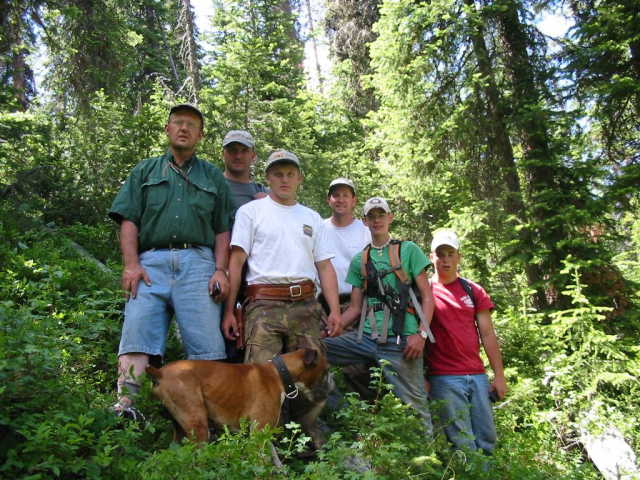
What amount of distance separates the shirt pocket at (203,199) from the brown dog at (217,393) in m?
1.27

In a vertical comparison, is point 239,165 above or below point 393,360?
above

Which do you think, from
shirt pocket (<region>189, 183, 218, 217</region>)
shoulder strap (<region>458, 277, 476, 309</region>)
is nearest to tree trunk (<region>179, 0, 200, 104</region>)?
shirt pocket (<region>189, 183, 218, 217</region>)

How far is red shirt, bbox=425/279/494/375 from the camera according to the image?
4742mm

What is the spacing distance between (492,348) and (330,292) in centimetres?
167

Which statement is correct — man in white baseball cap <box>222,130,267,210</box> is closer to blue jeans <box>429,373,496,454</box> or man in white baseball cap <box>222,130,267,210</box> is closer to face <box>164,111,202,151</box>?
face <box>164,111,202,151</box>

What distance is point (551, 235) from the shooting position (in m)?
9.13

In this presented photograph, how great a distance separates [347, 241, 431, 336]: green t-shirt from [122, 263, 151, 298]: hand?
73.9 inches

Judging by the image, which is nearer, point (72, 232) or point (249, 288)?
point (249, 288)

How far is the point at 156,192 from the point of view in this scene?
419cm

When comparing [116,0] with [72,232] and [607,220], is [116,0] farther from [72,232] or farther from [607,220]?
[607,220]

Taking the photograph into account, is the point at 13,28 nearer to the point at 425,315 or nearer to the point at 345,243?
the point at 345,243

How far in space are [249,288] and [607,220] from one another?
7.35 meters

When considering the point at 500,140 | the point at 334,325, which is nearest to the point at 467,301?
the point at 334,325

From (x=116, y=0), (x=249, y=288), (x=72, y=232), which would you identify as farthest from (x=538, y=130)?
(x=116, y=0)
